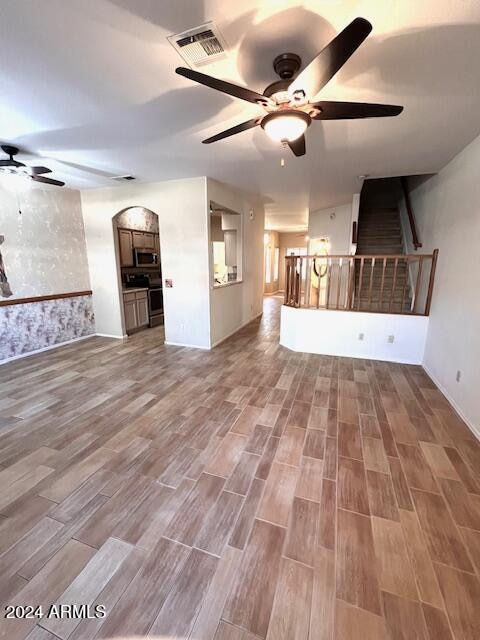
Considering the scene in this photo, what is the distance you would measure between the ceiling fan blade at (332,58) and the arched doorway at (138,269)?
4.49m

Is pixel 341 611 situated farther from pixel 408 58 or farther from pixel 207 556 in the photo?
pixel 408 58

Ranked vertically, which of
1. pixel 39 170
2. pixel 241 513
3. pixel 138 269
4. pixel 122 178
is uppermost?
pixel 122 178

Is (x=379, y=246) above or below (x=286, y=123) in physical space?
below

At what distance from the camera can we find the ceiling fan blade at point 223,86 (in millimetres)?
1332

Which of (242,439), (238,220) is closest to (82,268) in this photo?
(238,220)

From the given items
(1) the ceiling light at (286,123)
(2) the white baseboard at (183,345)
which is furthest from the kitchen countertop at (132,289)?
(1) the ceiling light at (286,123)

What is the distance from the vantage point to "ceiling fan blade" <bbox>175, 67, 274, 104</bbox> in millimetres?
1332

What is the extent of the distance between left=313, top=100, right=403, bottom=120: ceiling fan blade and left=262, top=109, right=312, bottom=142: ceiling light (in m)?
0.09

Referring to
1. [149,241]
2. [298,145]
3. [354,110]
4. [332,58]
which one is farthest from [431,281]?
[149,241]

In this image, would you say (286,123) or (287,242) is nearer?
(286,123)

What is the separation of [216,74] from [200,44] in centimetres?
28

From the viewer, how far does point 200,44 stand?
1.56 metres

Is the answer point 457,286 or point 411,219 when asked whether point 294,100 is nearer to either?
point 457,286

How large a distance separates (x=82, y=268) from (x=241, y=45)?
15.9 feet
